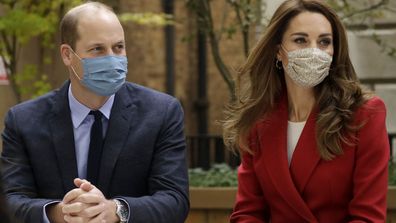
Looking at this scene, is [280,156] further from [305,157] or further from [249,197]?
[249,197]

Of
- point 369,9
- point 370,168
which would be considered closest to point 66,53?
point 370,168

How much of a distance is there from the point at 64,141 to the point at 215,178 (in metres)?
2.69

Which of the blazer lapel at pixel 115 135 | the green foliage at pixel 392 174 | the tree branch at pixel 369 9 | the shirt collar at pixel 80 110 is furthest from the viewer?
the tree branch at pixel 369 9

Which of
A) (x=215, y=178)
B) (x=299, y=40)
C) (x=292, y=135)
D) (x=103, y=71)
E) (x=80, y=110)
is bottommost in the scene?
(x=215, y=178)

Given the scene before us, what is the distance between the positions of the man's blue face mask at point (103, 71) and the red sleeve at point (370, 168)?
99 cm

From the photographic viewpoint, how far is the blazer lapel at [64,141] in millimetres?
3408

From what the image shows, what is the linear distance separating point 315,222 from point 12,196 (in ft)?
3.96

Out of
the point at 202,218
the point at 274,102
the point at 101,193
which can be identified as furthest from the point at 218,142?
the point at 101,193

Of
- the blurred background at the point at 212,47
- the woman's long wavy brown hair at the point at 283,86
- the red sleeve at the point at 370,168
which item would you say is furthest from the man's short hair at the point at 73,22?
the red sleeve at the point at 370,168

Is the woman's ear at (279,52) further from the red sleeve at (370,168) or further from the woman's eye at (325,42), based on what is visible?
the red sleeve at (370,168)

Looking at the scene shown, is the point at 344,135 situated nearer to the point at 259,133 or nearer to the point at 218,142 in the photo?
the point at 259,133

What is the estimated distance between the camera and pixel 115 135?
11.2 ft

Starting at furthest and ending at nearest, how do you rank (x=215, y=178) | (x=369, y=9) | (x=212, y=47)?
(x=212, y=47), (x=369, y=9), (x=215, y=178)

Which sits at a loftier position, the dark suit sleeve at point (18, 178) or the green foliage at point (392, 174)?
the dark suit sleeve at point (18, 178)
